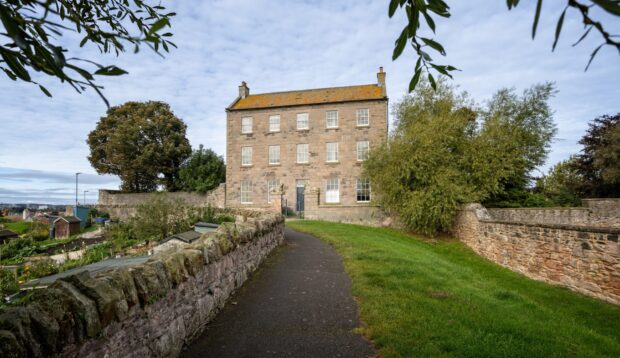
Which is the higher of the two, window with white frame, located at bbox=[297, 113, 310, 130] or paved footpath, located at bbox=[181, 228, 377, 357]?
window with white frame, located at bbox=[297, 113, 310, 130]

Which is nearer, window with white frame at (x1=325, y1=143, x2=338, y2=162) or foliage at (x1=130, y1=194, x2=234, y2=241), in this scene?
foliage at (x1=130, y1=194, x2=234, y2=241)

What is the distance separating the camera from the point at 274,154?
32.2m

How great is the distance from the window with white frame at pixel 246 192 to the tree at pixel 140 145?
37.8 ft

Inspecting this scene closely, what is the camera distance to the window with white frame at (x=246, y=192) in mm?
32094

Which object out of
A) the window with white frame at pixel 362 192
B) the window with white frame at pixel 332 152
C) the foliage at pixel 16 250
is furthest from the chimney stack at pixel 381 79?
the foliage at pixel 16 250

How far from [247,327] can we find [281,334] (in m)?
0.61

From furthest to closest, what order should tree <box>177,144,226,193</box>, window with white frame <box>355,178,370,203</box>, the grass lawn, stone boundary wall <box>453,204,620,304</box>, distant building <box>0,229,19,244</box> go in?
1. tree <box>177,144,226,193</box>
2. window with white frame <box>355,178,370,203</box>
3. distant building <box>0,229,19,244</box>
4. stone boundary wall <box>453,204,620,304</box>
5. the grass lawn

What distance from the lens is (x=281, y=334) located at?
503cm

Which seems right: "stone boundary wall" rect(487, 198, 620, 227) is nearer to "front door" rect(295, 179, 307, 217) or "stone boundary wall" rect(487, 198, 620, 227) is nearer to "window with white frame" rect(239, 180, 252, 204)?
"front door" rect(295, 179, 307, 217)

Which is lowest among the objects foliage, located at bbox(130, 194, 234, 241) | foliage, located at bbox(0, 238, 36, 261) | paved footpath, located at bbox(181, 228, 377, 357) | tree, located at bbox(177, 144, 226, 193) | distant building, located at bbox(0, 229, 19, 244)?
foliage, located at bbox(0, 238, 36, 261)

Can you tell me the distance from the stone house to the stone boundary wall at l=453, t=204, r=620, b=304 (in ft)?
49.8

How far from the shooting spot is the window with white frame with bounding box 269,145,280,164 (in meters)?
32.0

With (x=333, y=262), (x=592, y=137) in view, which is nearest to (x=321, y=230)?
(x=333, y=262)

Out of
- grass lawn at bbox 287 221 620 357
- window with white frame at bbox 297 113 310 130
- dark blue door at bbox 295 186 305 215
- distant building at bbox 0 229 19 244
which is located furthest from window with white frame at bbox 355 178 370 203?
distant building at bbox 0 229 19 244
